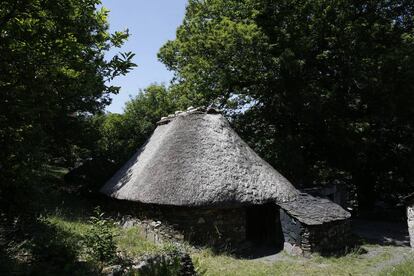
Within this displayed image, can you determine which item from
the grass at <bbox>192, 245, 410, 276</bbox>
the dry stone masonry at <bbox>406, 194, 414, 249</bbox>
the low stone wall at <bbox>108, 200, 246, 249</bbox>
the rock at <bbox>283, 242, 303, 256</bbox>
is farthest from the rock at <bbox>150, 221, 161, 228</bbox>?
the dry stone masonry at <bbox>406, 194, 414, 249</bbox>

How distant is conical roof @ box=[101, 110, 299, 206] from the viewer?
10891mm

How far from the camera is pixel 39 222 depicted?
24.6 ft

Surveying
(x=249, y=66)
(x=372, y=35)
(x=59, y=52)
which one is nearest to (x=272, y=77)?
(x=249, y=66)

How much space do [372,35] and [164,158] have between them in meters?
10.4

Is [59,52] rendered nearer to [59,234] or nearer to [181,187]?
[59,234]

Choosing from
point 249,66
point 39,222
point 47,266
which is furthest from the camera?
point 249,66

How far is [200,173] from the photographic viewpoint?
1134 centimetres

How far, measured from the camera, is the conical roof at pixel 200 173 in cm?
1089

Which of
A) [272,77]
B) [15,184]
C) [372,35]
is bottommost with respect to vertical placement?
[15,184]

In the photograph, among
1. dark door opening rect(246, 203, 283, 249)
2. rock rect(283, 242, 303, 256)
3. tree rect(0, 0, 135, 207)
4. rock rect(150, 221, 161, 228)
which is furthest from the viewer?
dark door opening rect(246, 203, 283, 249)

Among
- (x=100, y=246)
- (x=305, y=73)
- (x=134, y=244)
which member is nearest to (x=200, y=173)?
(x=134, y=244)

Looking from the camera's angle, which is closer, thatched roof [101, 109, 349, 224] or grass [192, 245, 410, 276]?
grass [192, 245, 410, 276]

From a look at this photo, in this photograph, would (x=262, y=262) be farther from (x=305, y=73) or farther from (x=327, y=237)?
(x=305, y=73)

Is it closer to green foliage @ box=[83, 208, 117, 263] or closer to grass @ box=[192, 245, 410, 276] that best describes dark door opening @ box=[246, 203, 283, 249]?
grass @ box=[192, 245, 410, 276]
